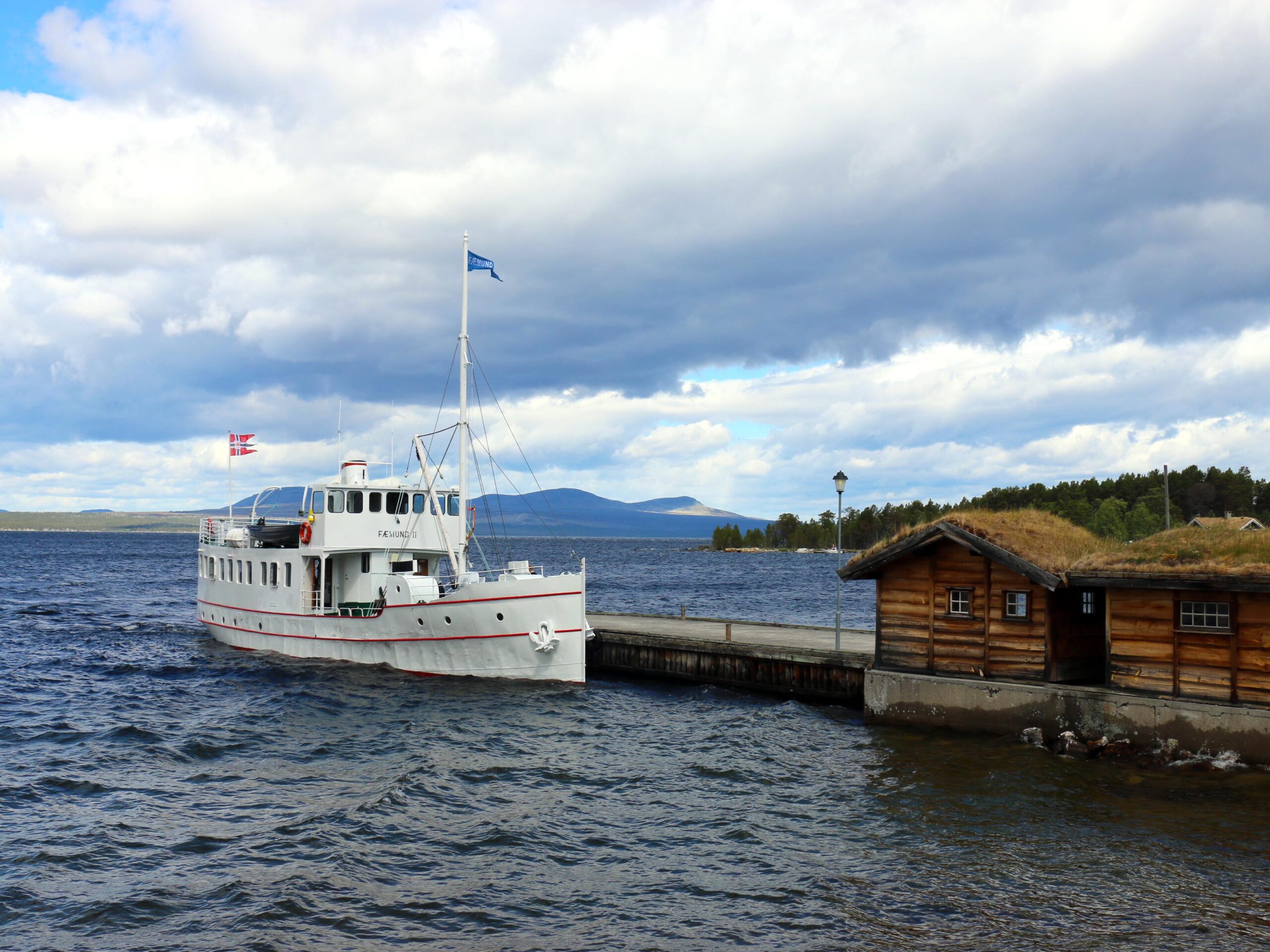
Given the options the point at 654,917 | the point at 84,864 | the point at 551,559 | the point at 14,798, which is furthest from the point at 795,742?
the point at 551,559

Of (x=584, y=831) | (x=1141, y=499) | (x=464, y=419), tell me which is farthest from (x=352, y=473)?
(x=1141, y=499)

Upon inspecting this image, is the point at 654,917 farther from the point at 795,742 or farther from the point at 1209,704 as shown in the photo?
the point at 1209,704

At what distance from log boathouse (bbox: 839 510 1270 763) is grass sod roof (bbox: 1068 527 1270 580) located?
34mm

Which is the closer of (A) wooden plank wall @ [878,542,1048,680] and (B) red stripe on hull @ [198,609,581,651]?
(A) wooden plank wall @ [878,542,1048,680]

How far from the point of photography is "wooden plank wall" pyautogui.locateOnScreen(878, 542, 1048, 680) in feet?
67.7

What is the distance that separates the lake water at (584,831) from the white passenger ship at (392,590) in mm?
1938

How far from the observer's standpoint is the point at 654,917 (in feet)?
40.3

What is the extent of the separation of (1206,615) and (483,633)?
19283 mm

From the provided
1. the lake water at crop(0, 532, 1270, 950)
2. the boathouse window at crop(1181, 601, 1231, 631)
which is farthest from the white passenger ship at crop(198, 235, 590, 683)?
the boathouse window at crop(1181, 601, 1231, 631)

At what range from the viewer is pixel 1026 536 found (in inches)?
832

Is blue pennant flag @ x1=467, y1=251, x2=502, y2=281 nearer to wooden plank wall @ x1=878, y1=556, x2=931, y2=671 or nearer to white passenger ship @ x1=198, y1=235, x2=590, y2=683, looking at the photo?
white passenger ship @ x1=198, y1=235, x2=590, y2=683

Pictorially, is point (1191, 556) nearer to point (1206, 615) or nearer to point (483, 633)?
point (1206, 615)

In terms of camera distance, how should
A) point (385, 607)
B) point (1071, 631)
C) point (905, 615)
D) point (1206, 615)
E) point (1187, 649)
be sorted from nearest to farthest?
point (1206, 615) → point (1187, 649) → point (1071, 631) → point (905, 615) → point (385, 607)

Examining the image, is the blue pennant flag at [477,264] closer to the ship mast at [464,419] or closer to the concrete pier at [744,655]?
the ship mast at [464,419]
